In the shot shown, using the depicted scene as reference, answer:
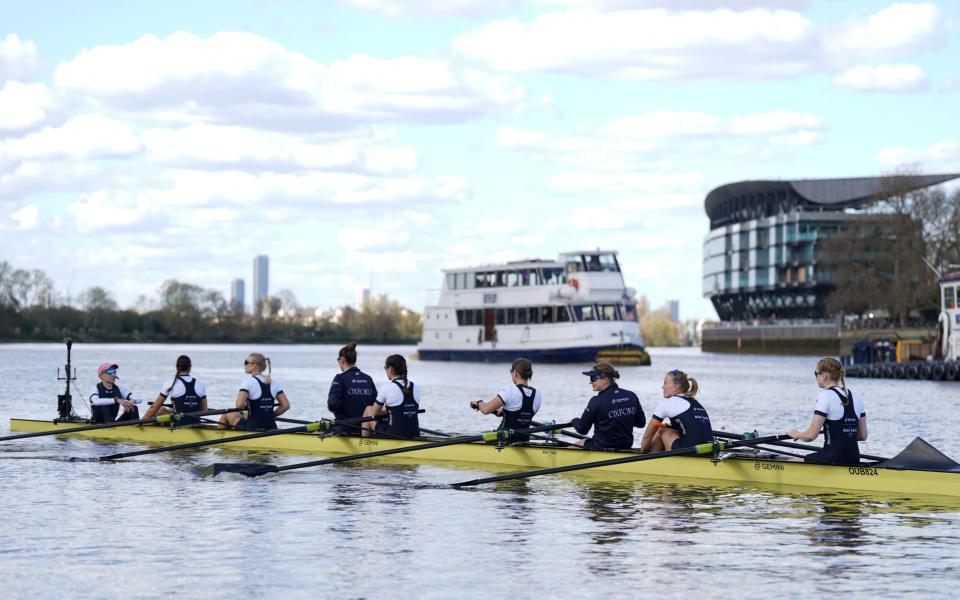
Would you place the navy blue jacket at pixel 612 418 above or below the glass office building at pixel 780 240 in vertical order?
below

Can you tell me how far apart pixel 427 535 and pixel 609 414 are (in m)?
4.39

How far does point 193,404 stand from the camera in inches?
979

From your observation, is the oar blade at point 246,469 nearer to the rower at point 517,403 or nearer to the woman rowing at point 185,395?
the rower at point 517,403

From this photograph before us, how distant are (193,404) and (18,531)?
9.11 meters

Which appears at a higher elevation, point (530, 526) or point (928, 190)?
point (928, 190)

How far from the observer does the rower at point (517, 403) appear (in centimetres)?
2003

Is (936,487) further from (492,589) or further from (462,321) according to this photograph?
(462,321)

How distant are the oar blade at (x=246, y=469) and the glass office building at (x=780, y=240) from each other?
136714 mm

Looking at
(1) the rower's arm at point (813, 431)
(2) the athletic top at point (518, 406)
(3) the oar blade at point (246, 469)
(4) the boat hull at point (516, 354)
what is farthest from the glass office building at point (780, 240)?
(1) the rower's arm at point (813, 431)

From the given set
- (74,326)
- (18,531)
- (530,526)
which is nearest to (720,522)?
(530,526)

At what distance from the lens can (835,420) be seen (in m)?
17.6

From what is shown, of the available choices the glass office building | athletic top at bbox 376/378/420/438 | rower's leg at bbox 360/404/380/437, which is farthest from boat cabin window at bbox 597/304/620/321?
the glass office building

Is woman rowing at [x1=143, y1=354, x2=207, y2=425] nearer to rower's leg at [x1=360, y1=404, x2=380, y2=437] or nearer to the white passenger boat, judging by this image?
rower's leg at [x1=360, y1=404, x2=380, y2=437]

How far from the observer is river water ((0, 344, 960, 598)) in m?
12.9
